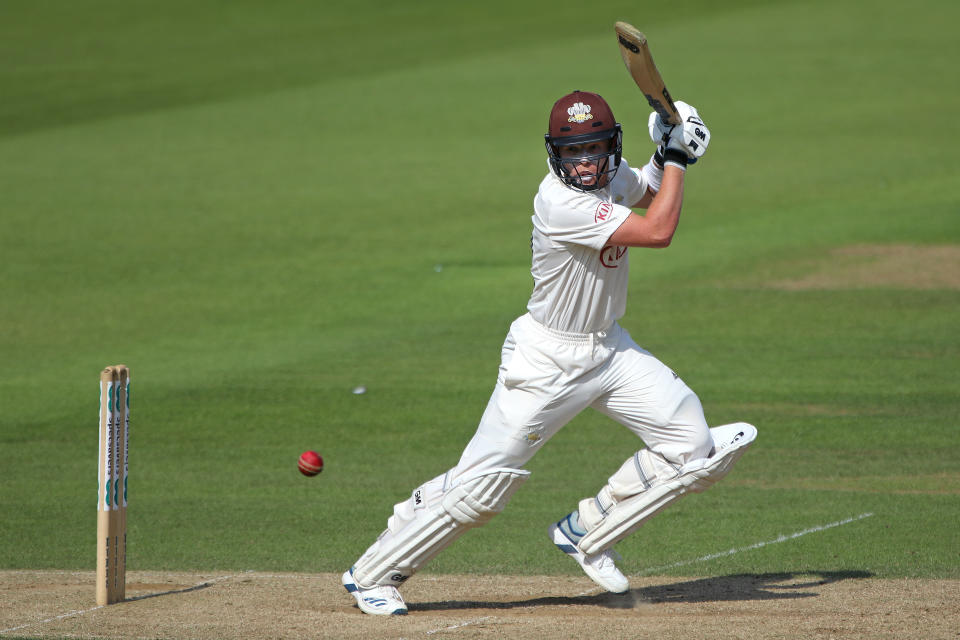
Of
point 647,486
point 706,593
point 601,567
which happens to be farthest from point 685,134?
point 706,593

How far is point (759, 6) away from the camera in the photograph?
132ft

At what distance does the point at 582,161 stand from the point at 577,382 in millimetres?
1120

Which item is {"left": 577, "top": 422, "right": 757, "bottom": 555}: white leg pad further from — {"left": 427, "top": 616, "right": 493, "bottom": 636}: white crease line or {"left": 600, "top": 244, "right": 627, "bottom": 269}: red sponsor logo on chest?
{"left": 600, "top": 244, "right": 627, "bottom": 269}: red sponsor logo on chest

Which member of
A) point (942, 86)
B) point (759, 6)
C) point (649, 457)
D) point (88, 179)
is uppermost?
point (759, 6)

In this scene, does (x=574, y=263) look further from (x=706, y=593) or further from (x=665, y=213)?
(x=706, y=593)

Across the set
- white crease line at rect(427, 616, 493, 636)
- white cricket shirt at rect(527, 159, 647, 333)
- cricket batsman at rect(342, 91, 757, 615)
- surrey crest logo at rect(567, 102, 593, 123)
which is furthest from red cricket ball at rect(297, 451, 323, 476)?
surrey crest logo at rect(567, 102, 593, 123)

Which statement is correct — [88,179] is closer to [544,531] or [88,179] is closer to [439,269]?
[439,269]

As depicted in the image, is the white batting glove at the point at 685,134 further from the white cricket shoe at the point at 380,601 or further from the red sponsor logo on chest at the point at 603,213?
the white cricket shoe at the point at 380,601

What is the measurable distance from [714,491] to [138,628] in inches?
191

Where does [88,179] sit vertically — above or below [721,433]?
above

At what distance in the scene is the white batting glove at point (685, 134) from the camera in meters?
6.83

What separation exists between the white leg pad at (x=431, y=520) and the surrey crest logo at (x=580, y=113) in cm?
180

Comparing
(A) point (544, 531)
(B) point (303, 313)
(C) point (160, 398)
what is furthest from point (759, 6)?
(A) point (544, 531)

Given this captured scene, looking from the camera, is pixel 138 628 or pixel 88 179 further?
pixel 88 179
